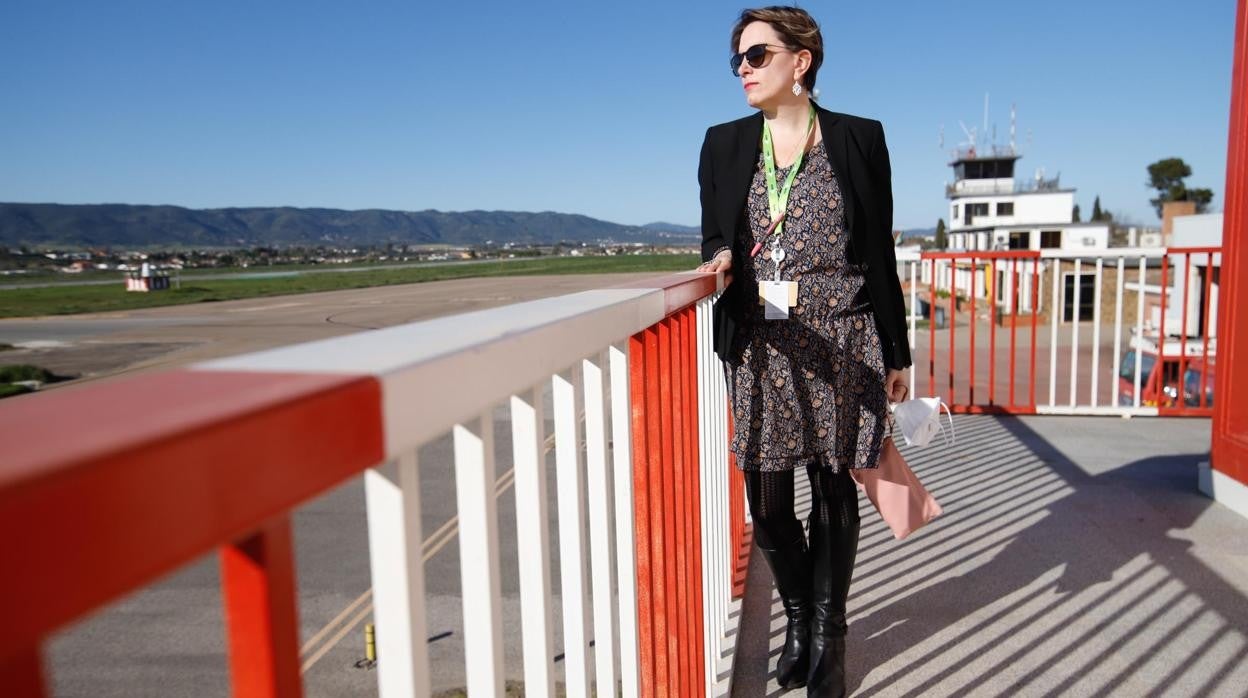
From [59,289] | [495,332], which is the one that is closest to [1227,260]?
[495,332]

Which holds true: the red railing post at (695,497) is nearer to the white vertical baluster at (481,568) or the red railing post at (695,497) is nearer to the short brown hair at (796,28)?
the short brown hair at (796,28)

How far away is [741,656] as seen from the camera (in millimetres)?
2520

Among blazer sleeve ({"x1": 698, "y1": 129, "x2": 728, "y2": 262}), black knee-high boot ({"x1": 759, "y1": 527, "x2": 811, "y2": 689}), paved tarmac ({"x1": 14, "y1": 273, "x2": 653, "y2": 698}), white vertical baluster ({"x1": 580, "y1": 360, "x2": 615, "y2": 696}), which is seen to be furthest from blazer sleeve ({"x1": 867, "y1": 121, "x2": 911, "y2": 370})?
white vertical baluster ({"x1": 580, "y1": 360, "x2": 615, "y2": 696})

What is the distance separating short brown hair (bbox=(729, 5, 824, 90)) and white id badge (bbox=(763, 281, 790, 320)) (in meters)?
0.56

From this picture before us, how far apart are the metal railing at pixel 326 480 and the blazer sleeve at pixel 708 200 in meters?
0.97

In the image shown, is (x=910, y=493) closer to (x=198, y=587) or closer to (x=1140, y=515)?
(x=1140, y=515)

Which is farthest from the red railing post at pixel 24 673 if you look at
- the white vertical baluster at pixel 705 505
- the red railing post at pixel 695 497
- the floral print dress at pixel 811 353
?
the floral print dress at pixel 811 353

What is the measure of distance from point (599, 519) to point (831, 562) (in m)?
1.21

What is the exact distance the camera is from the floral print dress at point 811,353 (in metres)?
2.25

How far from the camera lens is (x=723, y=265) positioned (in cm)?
228

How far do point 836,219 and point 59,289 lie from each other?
71.2 m

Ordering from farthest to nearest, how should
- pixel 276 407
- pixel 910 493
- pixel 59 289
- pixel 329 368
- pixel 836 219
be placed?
pixel 59 289 → pixel 910 493 → pixel 836 219 → pixel 329 368 → pixel 276 407

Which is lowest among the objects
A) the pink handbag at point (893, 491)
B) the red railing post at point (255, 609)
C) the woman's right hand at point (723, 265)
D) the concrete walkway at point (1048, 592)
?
the concrete walkway at point (1048, 592)

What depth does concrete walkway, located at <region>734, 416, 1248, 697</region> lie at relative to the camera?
2.37m
